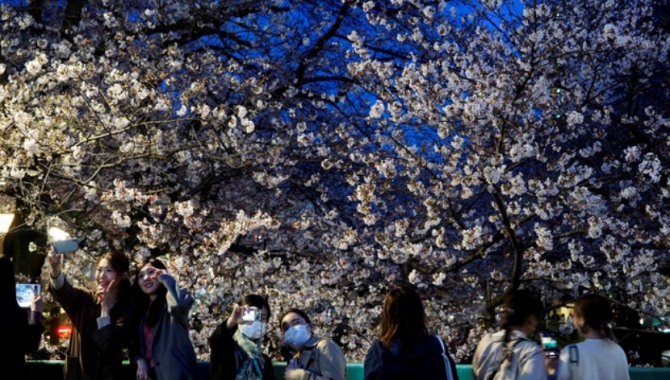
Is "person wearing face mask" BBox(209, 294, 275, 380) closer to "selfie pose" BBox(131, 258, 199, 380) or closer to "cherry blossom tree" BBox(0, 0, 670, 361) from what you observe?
"selfie pose" BBox(131, 258, 199, 380)

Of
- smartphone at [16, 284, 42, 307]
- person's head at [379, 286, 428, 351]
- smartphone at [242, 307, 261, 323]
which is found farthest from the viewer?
smartphone at [16, 284, 42, 307]

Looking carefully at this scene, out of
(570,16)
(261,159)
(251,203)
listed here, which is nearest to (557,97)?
(570,16)

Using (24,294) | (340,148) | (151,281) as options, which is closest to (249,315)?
(151,281)

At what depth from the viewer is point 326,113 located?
13758 millimetres

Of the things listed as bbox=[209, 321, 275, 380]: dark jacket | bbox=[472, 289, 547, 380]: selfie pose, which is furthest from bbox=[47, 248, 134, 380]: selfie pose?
bbox=[472, 289, 547, 380]: selfie pose

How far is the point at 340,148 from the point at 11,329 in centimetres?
776

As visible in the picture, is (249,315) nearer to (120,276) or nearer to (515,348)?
(120,276)

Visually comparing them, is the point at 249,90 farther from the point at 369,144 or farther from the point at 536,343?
the point at 536,343

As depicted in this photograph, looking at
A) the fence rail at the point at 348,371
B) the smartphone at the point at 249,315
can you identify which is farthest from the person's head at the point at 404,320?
the fence rail at the point at 348,371

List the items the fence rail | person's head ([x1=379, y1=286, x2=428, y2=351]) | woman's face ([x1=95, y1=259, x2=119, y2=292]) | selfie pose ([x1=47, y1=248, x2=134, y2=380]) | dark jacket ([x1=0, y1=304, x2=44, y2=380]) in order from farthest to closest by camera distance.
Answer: the fence rail → woman's face ([x1=95, y1=259, x2=119, y2=292]) → selfie pose ([x1=47, y1=248, x2=134, y2=380]) → dark jacket ([x1=0, y1=304, x2=44, y2=380]) → person's head ([x1=379, y1=286, x2=428, y2=351])

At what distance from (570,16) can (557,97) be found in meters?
2.29

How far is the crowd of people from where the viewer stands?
427 cm

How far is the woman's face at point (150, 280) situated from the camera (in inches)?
200

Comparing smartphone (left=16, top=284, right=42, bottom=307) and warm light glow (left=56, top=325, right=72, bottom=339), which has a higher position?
warm light glow (left=56, top=325, right=72, bottom=339)
